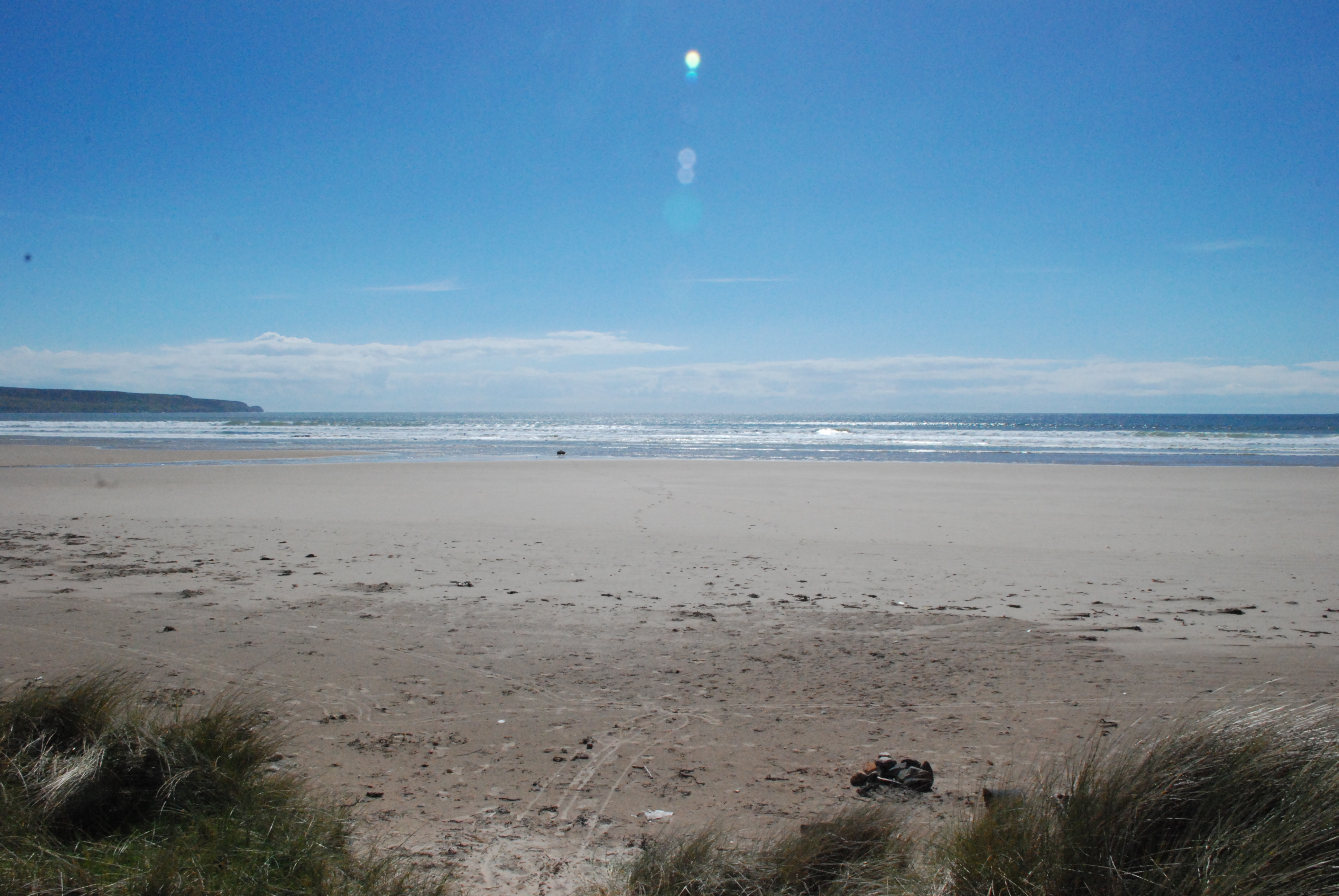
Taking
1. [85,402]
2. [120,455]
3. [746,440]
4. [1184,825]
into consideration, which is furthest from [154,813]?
[85,402]

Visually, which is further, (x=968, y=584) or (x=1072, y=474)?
(x=1072, y=474)

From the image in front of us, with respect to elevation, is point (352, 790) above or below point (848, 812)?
below

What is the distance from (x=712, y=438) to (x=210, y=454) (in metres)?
29.8

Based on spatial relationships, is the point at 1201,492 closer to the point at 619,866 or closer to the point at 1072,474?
the point at 1072,474

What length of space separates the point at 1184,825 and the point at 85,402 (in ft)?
691

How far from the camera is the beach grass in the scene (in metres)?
2.15

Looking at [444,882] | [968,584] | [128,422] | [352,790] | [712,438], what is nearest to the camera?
[444,882]

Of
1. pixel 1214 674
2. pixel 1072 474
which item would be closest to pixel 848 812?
pixel 1214 674

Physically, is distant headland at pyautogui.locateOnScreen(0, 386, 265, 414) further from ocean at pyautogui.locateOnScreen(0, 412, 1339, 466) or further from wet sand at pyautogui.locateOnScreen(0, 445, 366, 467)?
wet sand at pyautogui.locateOnScreen(0, 445, 366, 467)

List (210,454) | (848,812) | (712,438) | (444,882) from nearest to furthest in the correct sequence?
(444,882), (848,812), (210,454), (712,438)

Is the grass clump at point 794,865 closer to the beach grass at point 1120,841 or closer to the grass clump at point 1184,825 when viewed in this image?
the beach grass at point 1120,841

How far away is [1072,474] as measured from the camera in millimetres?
22578

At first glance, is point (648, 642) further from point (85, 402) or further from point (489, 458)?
point (85, 402)

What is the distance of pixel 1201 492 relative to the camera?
1722 cm
